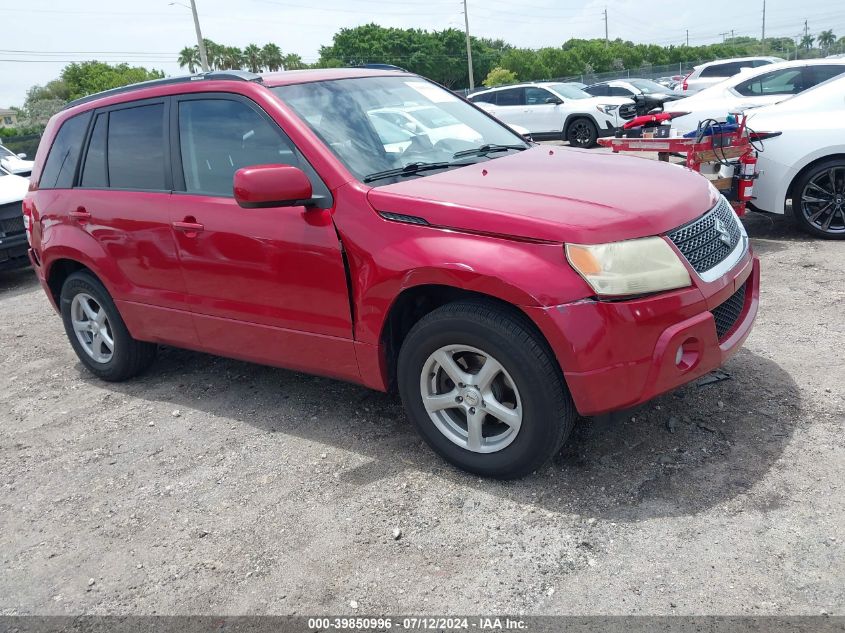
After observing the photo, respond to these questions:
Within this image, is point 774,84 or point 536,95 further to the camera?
point 536,95

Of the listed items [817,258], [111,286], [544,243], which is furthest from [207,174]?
[817,258]

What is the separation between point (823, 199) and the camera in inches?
268

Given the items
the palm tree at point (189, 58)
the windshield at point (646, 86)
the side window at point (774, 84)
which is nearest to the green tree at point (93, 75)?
the palm tree at point (189, 58)

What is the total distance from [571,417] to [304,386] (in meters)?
2.09

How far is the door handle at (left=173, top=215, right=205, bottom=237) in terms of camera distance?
397 centimetres

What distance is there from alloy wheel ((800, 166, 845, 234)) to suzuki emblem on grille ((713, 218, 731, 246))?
4.03 m

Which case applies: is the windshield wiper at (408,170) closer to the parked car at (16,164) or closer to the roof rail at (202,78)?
the roof rail at (202,78)

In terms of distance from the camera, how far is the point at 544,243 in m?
2.93

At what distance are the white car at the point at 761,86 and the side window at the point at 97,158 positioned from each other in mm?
7995

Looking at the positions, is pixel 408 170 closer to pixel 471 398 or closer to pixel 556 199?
pixel 556 199

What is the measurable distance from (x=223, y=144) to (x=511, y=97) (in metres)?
15.6

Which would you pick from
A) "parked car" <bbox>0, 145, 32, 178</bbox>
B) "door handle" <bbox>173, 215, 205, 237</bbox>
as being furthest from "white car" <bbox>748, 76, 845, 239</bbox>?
"parked car" <bbox>0, 145, 32, 178</bbox>

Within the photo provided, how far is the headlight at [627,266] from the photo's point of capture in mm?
2867

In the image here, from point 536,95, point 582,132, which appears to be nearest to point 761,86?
point 582,132
